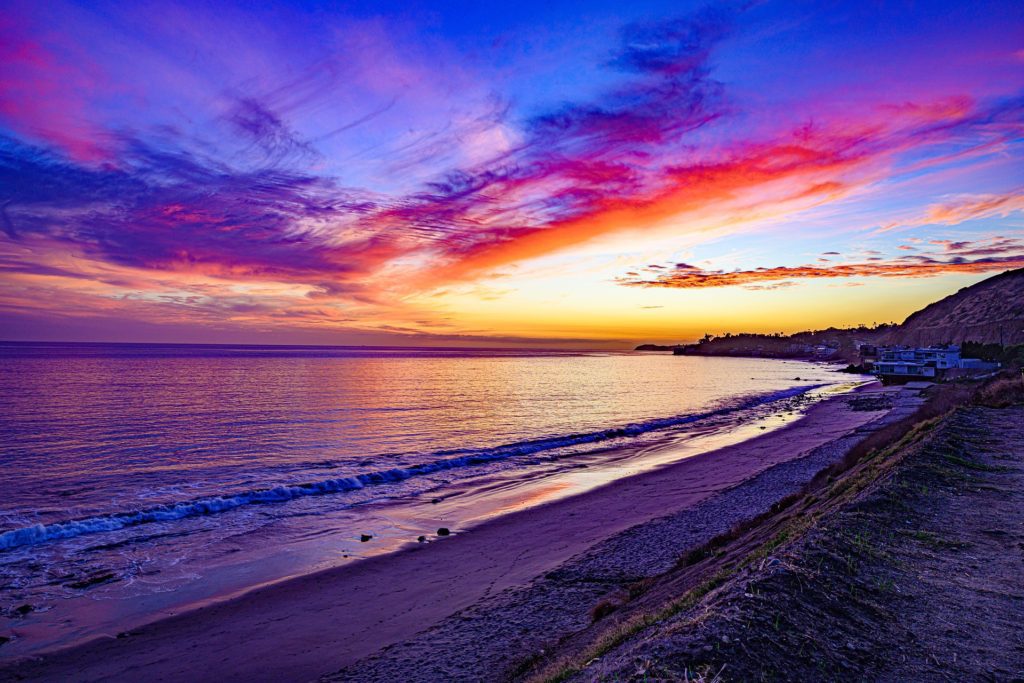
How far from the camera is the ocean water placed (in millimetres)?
14523

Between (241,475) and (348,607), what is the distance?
16121 mm

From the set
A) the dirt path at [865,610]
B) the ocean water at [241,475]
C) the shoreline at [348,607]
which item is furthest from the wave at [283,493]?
the dirt path at [865,610]

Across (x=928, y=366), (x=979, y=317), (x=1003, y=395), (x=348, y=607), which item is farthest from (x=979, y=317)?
(x=348, y=607)

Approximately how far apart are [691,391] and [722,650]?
77.4 m

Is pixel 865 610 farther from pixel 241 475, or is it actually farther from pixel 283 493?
pixel 241 475

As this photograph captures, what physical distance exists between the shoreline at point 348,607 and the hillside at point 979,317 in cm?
13417

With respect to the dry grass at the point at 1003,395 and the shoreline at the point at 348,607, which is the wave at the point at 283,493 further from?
the dry grass at the point at 1003,395

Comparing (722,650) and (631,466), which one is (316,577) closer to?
(722,650)

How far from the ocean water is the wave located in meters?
0.07

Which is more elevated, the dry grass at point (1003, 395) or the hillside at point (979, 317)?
the hillside at point (979, 317)

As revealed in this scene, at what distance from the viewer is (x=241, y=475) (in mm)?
25703

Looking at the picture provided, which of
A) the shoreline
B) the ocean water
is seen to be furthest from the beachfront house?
the shoreline

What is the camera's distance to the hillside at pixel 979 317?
12094 cm

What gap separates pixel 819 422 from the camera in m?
43.5
